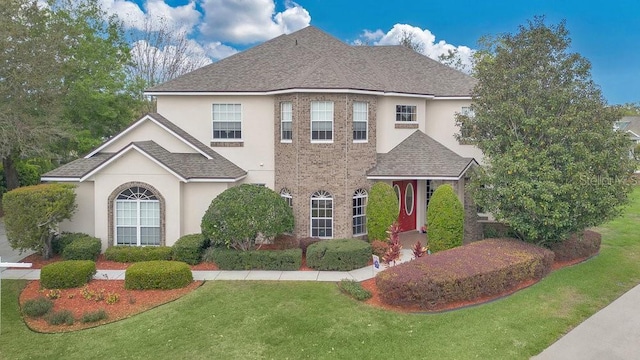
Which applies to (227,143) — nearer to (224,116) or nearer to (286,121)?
(224,116)

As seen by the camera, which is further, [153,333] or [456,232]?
[456,232]

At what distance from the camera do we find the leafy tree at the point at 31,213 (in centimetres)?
1527

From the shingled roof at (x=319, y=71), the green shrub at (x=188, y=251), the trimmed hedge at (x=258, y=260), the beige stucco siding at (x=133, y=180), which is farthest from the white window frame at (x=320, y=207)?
the beige stucco siding at (x=133, y=180)

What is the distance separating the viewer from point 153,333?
10.3 metres

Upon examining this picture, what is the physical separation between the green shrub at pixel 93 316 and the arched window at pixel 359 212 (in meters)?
10.6

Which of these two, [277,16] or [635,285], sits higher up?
[277,16]

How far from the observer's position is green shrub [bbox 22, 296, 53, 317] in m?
11.3

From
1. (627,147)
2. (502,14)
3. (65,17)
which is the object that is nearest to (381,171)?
(627,147)

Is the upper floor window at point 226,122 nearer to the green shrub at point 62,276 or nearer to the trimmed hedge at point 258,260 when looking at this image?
the trimmed hedge at point 258,260

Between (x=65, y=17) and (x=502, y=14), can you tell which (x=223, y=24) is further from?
(x=502, y=14)

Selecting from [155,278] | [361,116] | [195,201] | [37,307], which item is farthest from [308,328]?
[361,116]

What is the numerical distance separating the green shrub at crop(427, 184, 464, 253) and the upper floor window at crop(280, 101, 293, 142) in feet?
23.1

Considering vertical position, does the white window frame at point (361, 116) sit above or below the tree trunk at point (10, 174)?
above

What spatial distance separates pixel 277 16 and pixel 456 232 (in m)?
20.1
